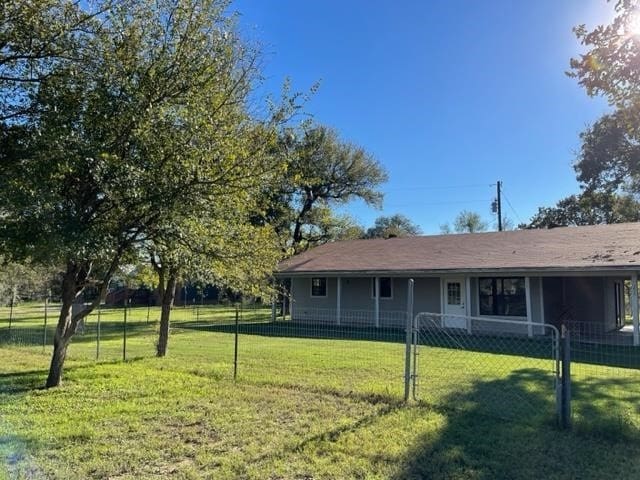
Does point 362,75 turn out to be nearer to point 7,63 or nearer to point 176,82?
point 176,82

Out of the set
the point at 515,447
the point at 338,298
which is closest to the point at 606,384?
the point at 515,447

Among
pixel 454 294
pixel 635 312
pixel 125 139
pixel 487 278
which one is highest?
pixel 125 139

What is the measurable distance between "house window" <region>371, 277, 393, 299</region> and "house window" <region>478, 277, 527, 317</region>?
4.09m

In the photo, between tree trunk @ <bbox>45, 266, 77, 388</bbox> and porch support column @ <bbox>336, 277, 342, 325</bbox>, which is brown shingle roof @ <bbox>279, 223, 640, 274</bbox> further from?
tree trunk @ <bbox>45, 266, 77, 388</bbox>

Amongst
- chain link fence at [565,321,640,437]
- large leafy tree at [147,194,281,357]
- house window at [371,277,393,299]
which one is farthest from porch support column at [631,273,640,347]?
large leafy tree at [147,194,281,357]

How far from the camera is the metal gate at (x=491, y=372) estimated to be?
21.8 feet

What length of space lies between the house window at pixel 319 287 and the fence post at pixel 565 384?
17.8 metres

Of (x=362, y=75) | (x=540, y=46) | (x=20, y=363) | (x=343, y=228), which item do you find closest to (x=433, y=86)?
(x=362, y=75)

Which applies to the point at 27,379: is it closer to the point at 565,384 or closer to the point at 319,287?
the point at 565,384

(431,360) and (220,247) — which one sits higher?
(220,247)

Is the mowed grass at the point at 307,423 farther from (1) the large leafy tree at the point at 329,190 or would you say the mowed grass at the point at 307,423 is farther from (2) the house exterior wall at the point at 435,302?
(1) the large leafy tree at the point at 329,190

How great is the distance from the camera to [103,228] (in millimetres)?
7051

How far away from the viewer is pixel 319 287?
23.5 metres

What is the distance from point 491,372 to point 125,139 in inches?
302
